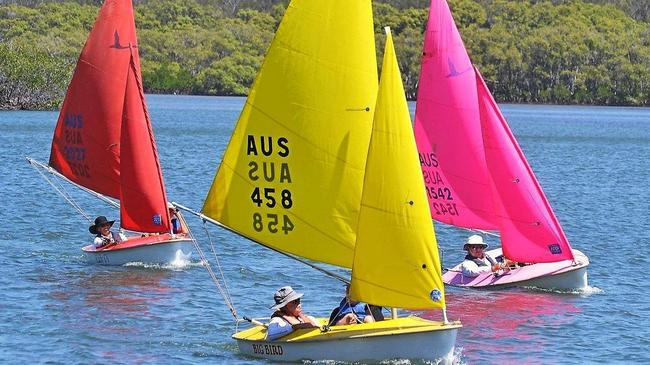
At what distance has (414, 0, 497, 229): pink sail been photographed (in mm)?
34438

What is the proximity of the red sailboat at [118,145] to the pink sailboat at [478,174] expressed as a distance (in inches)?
257

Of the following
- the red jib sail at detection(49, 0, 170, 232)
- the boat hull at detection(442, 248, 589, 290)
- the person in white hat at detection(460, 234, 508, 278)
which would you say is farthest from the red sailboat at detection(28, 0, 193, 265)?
the boat hull at detection(442, 248, 589, 290)

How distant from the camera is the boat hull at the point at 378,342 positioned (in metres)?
22.1

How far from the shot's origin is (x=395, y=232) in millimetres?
22406

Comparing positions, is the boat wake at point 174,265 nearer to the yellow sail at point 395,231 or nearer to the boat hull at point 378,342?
the boat hull at point 378,342

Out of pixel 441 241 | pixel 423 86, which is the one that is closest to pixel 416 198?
pixel 423 86

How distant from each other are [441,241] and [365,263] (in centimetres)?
2149

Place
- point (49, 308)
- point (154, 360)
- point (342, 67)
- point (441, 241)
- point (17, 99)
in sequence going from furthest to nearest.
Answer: point (17, 99), point (441, 241), point (49, 308), point (154, 360), point (342, 67)

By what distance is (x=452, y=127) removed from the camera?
34.7 m

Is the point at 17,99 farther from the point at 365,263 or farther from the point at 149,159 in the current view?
the point at 365,263

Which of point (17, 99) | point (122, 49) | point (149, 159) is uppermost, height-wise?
point (122, 49)

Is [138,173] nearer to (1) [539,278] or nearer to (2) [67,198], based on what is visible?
(2) [67,198]

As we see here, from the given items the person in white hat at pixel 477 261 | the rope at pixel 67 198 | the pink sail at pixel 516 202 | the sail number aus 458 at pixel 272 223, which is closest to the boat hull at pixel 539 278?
the person in white hat at pixel 477 261

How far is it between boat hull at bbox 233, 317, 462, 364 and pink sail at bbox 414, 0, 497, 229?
1212 centimetres
